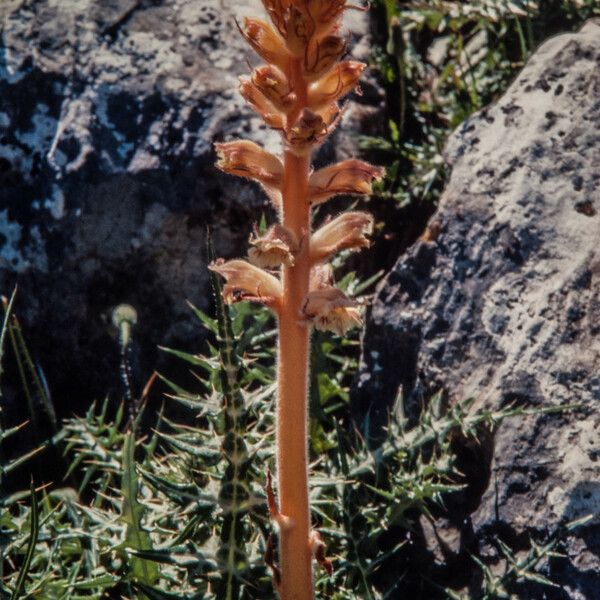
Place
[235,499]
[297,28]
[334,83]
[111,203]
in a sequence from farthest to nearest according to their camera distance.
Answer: [111,203]
[235,499]
[334,83]
[297,28]

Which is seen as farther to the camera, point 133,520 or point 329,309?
point 133,520

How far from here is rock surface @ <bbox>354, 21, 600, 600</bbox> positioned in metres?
2.27

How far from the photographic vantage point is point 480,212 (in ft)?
8.80

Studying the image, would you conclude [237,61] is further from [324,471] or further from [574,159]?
[324,471]

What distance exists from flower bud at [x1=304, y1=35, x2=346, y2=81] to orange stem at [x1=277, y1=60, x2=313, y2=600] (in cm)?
3

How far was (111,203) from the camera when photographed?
125 inches

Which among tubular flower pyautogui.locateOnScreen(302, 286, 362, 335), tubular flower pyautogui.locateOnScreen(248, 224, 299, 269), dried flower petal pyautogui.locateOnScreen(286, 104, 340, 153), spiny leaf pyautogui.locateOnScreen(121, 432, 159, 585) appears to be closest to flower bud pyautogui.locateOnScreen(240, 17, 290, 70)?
dried flower petal pyautogui.locateOnScreen(286, 104, 340, 153)

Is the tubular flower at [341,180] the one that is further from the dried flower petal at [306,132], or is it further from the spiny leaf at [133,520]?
the spiny leaf at [133,520]

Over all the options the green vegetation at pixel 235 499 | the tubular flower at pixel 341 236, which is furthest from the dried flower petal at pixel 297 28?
the green vegetation at pixel 235 499

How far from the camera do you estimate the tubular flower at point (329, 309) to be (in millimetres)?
1745

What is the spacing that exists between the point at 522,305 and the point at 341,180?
88 centimetres

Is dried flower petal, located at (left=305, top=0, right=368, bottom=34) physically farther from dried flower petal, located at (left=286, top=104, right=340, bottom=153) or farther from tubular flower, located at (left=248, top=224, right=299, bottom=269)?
tubular flower, located at (left=248, top=224, right=299, bottom=269)

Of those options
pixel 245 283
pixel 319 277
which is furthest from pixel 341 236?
pixel 245 283

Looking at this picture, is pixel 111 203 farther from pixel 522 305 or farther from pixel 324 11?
pixel 324 11
